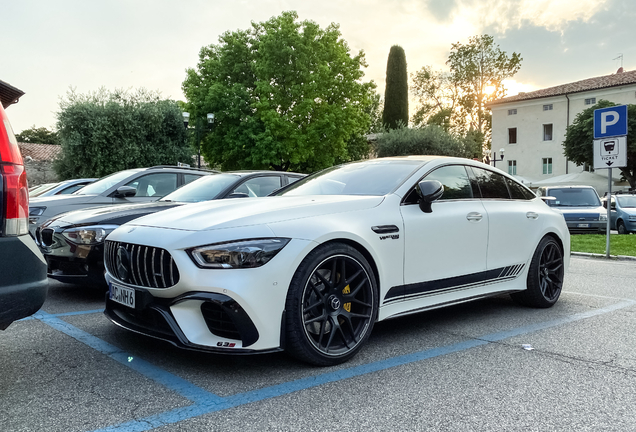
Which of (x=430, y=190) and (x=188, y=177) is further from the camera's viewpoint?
(x=188, y=177)

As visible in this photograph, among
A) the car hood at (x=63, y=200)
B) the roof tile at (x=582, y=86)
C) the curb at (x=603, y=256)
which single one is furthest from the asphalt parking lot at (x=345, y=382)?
the roof tile at (x=582, y=86)

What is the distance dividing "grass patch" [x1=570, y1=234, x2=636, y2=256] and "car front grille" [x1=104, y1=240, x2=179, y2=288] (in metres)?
10.8

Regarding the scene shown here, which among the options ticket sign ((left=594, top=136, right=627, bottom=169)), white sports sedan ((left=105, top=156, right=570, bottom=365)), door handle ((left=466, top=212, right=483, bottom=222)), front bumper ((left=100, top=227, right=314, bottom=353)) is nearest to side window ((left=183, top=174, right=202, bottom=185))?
white sports sedan ((left=105, top=156, right=570, bottom=365))

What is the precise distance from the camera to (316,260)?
3.42m

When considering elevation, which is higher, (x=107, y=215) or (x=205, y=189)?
(x=205, y=189)

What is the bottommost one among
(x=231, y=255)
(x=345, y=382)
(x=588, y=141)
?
(x=345, y=382)

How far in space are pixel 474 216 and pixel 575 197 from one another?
14960 millimetres

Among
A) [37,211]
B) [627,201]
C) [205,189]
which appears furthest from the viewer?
[627,201]

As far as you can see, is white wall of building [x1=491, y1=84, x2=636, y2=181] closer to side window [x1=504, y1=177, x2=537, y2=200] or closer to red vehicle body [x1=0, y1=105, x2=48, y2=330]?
side window [x1=504, y1=177, x2=537, y2=200]

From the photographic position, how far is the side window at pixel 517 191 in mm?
5395

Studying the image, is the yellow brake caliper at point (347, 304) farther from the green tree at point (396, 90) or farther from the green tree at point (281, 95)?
the green tree at point (396, 90)

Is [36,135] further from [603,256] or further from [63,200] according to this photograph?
[603,256]

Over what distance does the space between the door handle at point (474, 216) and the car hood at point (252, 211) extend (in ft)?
3.15

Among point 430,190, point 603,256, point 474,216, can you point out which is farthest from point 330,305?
point 603,256
